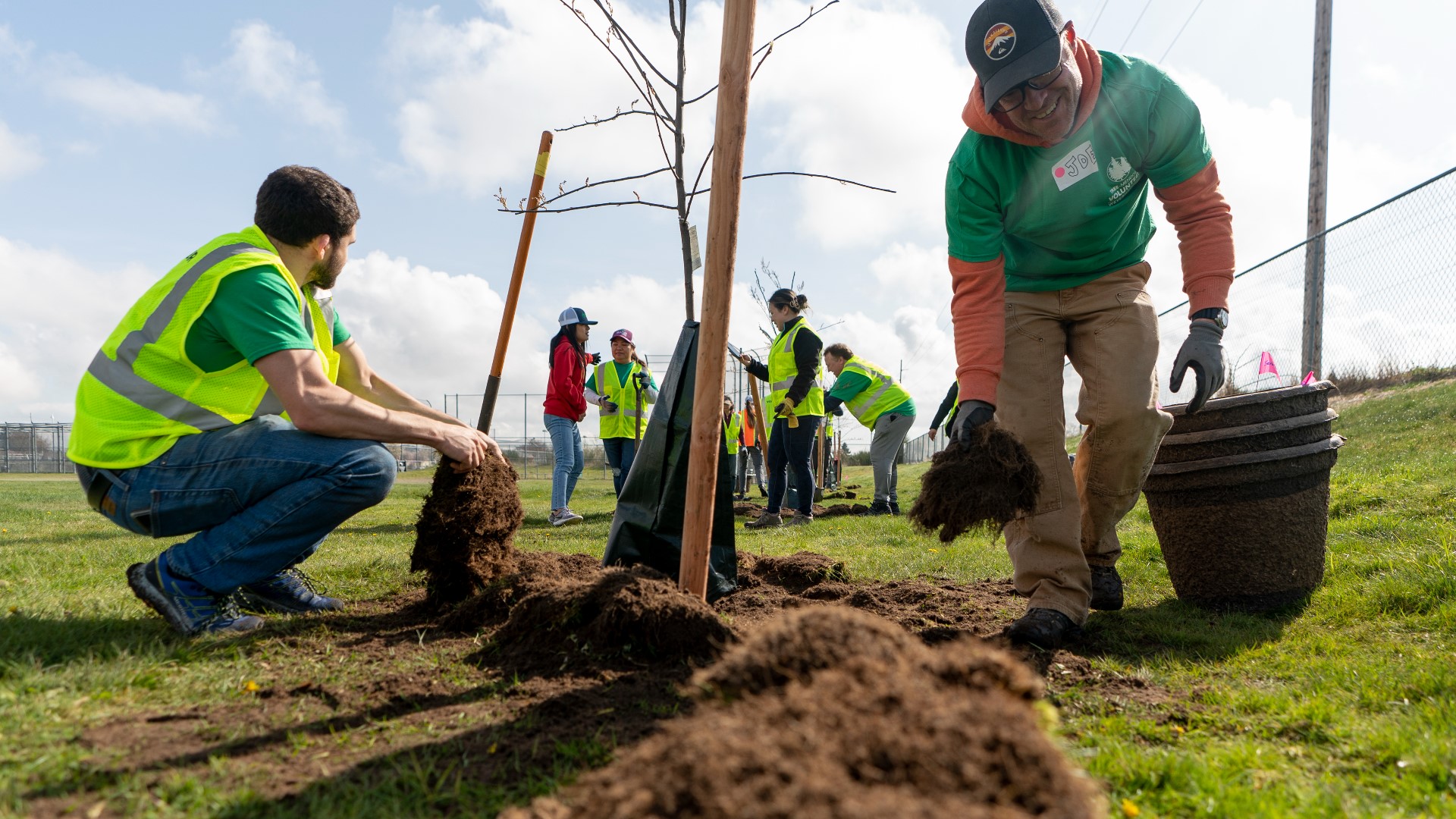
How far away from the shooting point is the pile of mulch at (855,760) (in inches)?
39.4

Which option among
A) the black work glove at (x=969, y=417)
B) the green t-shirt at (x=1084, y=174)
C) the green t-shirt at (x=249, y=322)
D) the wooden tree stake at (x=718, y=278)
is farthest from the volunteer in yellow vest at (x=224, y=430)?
the green t-shirt at (x=1084, y=174)

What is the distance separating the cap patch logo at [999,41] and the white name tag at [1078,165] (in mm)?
500

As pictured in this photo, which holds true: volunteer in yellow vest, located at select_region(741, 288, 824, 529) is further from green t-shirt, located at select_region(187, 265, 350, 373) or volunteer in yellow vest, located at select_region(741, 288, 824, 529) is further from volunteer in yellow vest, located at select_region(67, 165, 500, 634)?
green t-shirt, located at select_region(187, 265, 350, 373)

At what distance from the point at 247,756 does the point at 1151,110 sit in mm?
3496

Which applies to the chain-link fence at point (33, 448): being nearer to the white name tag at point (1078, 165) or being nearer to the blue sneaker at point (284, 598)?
the blue sneaker at point (284, 598)

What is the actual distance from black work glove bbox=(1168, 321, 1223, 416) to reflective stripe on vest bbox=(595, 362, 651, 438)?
606cm

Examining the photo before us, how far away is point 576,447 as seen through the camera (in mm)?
8516

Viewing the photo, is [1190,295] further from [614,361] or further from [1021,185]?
[614,361]

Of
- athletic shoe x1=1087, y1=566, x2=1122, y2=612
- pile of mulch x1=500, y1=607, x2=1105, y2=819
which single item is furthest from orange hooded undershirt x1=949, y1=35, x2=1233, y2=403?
pile of mulch x1=500, y1=607, x2=1105, y2=819

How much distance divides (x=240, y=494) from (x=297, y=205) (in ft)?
3.46

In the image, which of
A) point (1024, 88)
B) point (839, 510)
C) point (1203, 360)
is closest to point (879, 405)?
point (839, 510)

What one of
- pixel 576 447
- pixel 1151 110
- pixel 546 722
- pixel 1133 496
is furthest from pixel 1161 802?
pixel 576 447

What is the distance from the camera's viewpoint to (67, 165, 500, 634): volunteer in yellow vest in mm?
2748

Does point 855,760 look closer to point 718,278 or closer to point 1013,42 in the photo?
point 718,278
